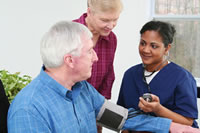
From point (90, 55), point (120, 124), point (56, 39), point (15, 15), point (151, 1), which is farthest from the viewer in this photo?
point (15, 15)

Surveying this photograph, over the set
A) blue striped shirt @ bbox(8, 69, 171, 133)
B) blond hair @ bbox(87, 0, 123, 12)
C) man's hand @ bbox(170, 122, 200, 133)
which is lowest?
man's hand @ bbox(170, 122, 200, 133)

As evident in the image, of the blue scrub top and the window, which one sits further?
the window

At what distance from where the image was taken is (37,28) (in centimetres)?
330

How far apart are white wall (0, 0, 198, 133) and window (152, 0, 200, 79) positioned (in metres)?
0.22

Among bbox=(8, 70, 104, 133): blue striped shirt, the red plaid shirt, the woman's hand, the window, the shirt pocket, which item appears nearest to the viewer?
Result: bbox=(8, 70, 104, 133): blue striped shirt

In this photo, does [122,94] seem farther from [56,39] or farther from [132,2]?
[132,2]

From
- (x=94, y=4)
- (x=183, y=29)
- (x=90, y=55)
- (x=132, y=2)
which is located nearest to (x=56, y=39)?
(x=90, y=55)

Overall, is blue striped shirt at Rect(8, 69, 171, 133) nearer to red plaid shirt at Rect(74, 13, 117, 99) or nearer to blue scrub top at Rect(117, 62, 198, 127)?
blue scrub top at Rect(117, 62, 198, 127)

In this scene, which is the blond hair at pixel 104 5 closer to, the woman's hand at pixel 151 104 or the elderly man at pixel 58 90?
the elderly man at pixel 58 90

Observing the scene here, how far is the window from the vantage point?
2881 millimetres

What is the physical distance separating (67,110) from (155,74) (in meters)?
0.73

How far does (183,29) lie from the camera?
3.01 m

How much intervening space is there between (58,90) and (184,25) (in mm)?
2274

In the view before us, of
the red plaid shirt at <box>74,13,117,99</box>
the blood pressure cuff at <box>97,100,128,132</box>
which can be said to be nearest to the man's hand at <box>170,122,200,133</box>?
the blood pressure cuff at <box>97,100,128,132</box>
